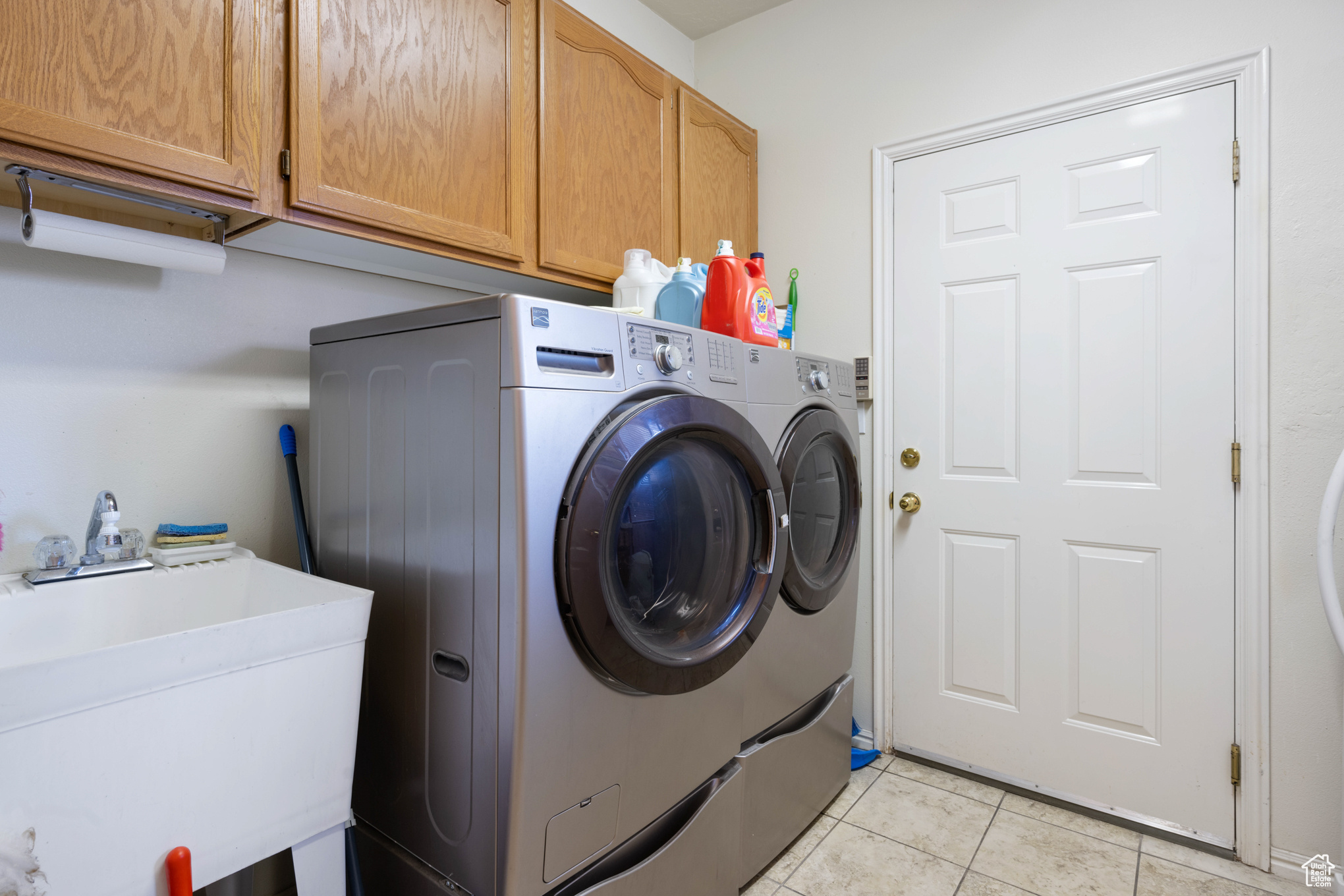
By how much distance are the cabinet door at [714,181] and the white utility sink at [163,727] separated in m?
1.59

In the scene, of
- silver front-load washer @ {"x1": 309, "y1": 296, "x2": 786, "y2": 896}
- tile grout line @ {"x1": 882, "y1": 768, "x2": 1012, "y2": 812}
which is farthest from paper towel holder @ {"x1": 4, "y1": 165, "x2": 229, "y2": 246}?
tile grout line @ {"x1": 882, "y1": 768, "x2": 1012, "y2": 812}

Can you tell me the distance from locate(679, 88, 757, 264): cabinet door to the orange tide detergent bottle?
437mm

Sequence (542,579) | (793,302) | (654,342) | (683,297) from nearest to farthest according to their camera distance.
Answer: (542,579), (654,342), (683,297), (793,302)

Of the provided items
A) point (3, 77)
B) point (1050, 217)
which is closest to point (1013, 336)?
point (1050, 217)

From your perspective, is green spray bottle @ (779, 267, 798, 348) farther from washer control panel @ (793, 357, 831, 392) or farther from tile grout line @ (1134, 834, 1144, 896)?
tile grout line @ (1134, 834, 1144, 896)

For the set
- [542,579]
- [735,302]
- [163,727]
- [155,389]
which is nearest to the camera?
[163,727]

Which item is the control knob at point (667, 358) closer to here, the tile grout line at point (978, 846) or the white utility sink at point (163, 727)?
the white utility sink at point (163, 727)

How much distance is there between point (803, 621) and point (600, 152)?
139 centimetres

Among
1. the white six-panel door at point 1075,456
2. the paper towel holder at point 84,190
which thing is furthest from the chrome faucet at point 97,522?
the white six-panel door at point 1075,456

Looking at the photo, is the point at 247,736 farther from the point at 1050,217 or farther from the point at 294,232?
the point at 1050,217

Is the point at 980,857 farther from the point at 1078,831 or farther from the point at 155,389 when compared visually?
the point at 155,389

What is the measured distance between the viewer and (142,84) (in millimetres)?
1071

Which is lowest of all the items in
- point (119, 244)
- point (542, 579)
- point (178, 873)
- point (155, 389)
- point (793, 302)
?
point (178, 873)

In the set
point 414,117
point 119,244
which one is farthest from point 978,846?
point 119,244
